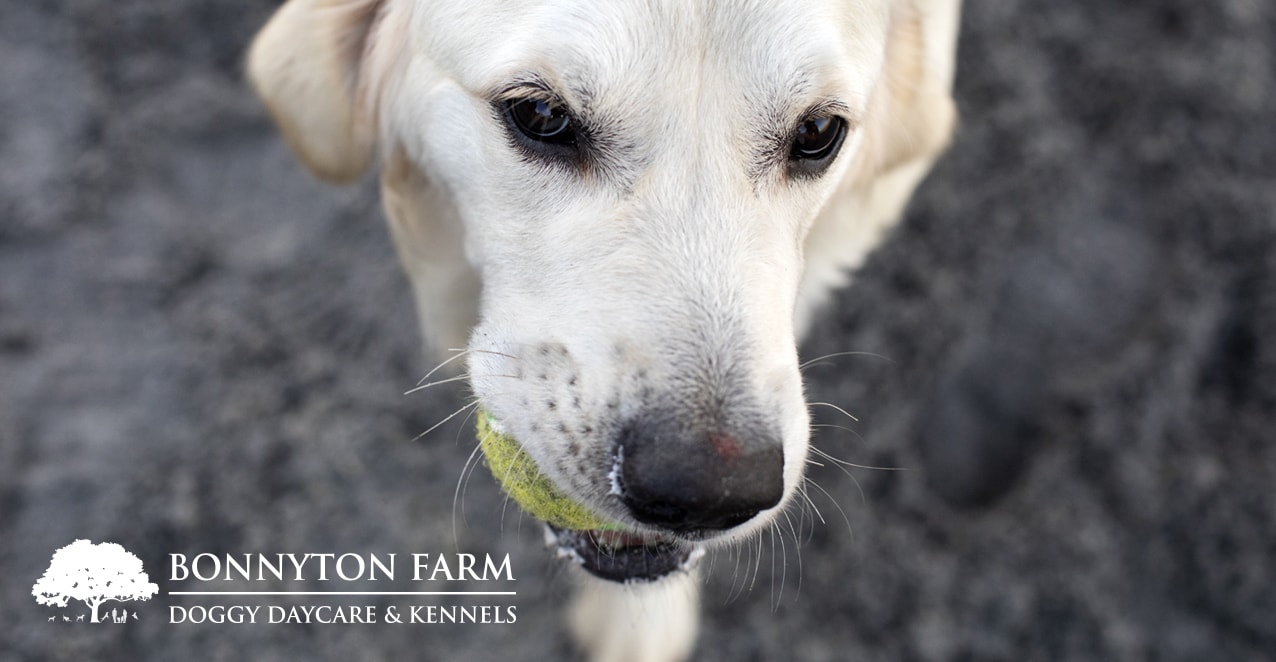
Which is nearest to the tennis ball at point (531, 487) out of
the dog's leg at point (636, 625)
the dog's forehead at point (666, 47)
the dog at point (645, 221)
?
the dog at point (645, 221)

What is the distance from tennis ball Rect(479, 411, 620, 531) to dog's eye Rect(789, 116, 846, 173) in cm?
85

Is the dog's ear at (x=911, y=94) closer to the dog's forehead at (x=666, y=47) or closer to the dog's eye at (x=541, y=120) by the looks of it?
the dog's forehead at (x=666, y=47)

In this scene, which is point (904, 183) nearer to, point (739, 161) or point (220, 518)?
point (739, 161)

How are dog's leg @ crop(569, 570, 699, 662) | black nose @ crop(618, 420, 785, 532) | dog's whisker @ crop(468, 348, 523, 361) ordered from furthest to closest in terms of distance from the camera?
dog's leg @ crop(569, 570, 699, 662), dog's whisker @ crop(468, 348, 523, 361), black nose @ crop(618, 420, 785, 532)

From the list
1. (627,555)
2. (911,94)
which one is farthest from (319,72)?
(911,94)

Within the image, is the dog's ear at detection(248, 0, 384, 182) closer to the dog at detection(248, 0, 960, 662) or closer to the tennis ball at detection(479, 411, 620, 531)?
the dog at detection(248, 0, 960, 662)

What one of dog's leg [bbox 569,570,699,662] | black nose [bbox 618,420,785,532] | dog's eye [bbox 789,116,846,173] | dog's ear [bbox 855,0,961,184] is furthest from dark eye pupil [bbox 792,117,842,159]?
dog's leg [bbox 569,570,699,662]

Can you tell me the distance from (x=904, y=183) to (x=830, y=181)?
0.89m

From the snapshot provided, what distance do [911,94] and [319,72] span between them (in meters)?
1.53

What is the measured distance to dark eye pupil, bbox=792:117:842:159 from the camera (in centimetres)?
200

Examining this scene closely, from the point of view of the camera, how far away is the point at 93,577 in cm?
300

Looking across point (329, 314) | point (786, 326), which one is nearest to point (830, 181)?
point (786, 326)

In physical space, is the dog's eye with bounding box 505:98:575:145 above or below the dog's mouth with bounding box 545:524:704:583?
above

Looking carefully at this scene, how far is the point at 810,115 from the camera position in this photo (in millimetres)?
1958
